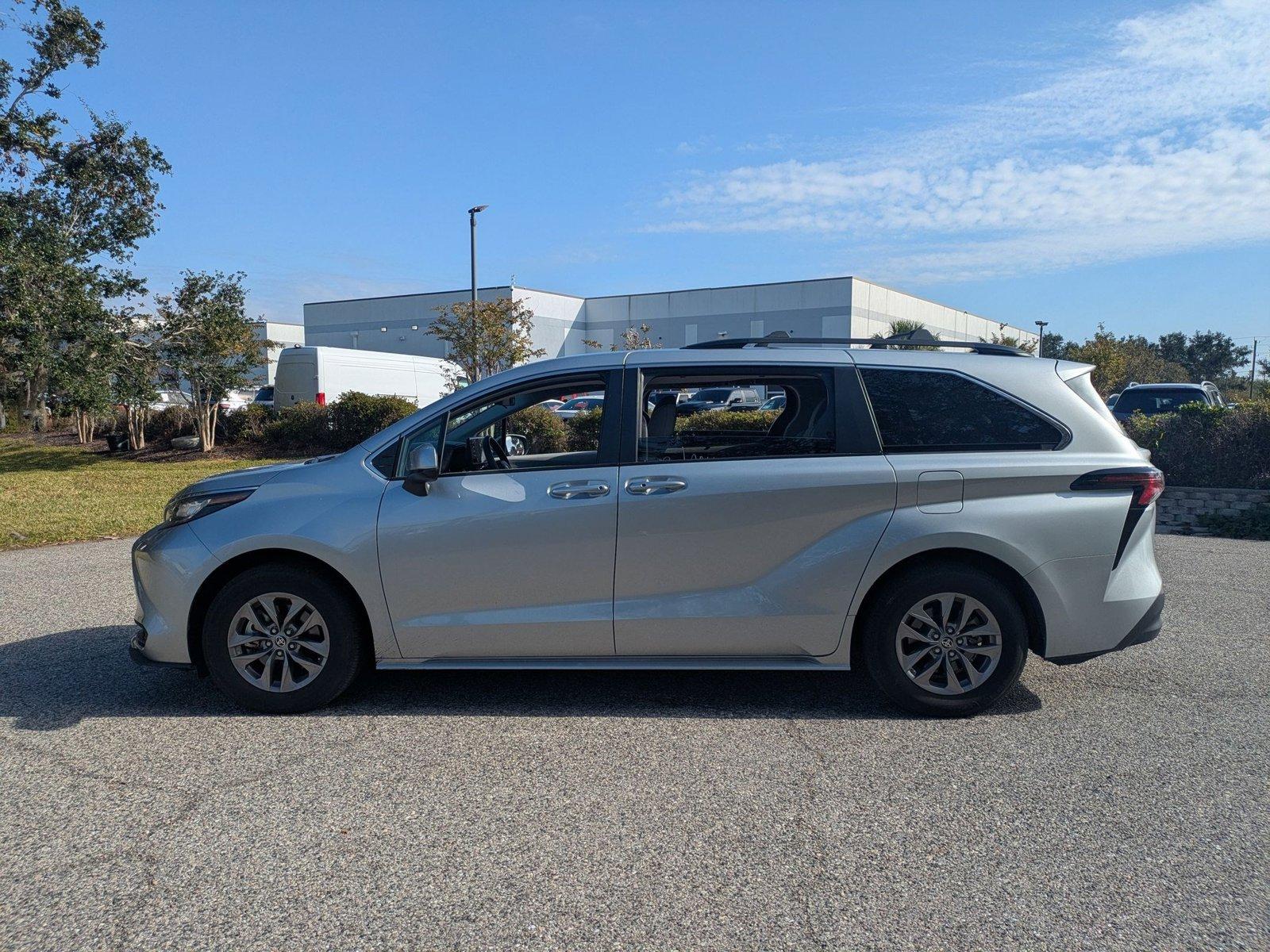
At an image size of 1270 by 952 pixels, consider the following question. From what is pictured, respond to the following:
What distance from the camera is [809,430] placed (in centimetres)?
472

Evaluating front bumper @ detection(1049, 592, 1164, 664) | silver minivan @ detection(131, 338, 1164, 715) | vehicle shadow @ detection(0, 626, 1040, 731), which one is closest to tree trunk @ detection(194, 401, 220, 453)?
vehicle shadow @ detection(0, 626, 1040, 731)

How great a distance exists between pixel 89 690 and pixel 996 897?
4.68m

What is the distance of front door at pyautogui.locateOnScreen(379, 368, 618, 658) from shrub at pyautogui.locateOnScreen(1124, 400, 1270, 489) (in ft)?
32.2

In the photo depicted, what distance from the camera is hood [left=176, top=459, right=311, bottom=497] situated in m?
4.82

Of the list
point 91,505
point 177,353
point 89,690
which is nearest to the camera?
point 89,690

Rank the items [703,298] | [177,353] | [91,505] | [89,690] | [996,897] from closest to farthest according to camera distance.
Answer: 1. [996,897]
2. [89,690]
3. [91,505]
4. [177,353]
5. [703,298]

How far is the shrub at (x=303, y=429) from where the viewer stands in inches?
856

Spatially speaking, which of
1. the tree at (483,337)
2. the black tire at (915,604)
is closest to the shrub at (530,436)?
the black tire at (915,604)

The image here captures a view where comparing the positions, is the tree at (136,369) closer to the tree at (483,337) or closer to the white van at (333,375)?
the white van at (333,375)

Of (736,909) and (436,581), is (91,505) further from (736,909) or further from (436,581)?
(736,909)

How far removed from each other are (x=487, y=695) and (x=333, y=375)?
2195cm

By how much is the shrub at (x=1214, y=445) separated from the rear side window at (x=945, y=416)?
838 centimetres

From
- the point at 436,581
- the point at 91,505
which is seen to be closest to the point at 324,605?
the point at 436,581

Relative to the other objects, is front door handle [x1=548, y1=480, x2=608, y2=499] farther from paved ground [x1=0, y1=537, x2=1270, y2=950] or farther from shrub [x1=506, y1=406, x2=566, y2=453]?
paved ground [x1=0, y1=537, x2=1270, y2=950]
